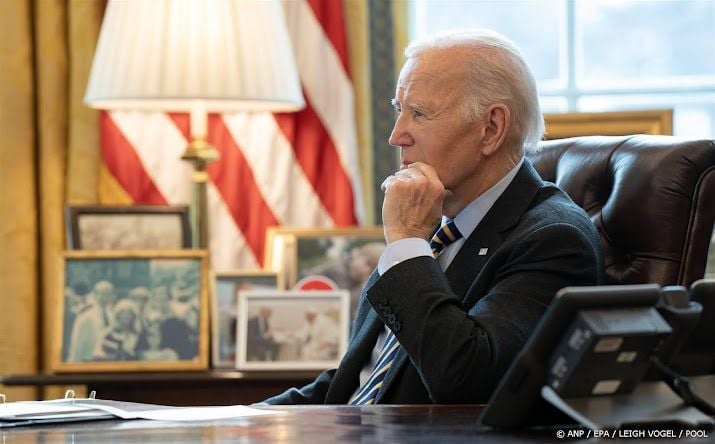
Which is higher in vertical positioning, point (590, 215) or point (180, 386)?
point (590, 215)

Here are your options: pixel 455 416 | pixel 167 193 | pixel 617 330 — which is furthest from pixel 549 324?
pixel 167 193

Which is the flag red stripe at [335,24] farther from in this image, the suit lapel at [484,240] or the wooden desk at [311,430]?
the wooden desk at [311,430]

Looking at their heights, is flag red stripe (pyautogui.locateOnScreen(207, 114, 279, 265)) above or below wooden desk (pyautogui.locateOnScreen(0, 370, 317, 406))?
above

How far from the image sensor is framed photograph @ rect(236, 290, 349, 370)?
119 inches

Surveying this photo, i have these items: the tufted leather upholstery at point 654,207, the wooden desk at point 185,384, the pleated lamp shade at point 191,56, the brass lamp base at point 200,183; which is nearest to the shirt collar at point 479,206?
the tufted leather upholstery at point 654,207

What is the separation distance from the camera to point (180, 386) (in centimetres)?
293

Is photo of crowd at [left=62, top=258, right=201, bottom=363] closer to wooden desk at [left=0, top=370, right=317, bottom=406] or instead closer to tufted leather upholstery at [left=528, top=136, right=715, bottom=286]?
wooden desk at [left=0, top=370, right=317, bottom=406]

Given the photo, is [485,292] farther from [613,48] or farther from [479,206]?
[613,48]

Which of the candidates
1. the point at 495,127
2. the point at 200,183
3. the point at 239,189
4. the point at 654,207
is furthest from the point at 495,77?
the point at 239,189

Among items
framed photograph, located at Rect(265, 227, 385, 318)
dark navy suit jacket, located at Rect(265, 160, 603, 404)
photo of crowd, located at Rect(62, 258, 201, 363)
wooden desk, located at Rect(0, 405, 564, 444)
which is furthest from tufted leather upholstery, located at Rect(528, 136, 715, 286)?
photo of crowd, located at Rect(62, 258, 201, 363)

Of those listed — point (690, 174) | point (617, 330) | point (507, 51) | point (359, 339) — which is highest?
point (507, 51)

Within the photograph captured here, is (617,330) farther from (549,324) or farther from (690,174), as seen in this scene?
(690,174)

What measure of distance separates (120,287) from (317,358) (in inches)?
21.3

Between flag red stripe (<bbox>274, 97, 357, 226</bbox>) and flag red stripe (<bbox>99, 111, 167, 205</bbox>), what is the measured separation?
430mm
